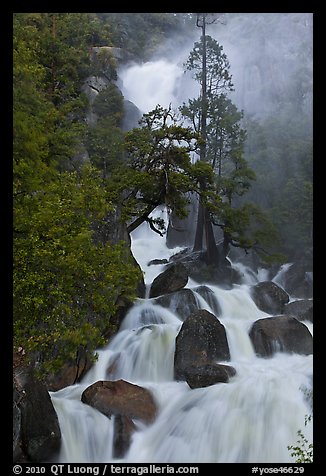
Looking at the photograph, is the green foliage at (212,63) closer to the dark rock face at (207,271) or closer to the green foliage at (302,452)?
the dark rock face at (207,271)

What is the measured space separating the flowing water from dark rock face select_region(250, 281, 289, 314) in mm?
3410

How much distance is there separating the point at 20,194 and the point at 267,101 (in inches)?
1116

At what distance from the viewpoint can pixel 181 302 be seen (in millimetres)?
12836

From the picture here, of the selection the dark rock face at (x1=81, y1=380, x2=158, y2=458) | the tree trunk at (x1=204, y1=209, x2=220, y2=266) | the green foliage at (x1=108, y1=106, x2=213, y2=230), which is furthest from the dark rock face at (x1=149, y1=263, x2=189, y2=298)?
the dark rock face at (x1=81, y1=380, x2=158, y2=458)

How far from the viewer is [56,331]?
20.0 feet

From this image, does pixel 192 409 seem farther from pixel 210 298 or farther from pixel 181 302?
pixel 210 298

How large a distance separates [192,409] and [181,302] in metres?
4.59

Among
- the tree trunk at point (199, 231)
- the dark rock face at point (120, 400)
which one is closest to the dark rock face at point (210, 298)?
the tree trunk at point (199, 231)

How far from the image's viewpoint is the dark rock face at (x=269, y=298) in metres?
14.7

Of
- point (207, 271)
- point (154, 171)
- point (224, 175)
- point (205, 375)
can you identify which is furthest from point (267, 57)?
point (205, 375)

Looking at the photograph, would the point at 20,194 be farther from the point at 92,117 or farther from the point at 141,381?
the point at 92,117

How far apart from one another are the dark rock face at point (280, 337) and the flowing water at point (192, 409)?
0.19 meters

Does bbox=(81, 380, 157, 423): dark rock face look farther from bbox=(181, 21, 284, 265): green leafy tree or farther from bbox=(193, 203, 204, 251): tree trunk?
bbox=(193, 203, 204, 251): tree trunk
